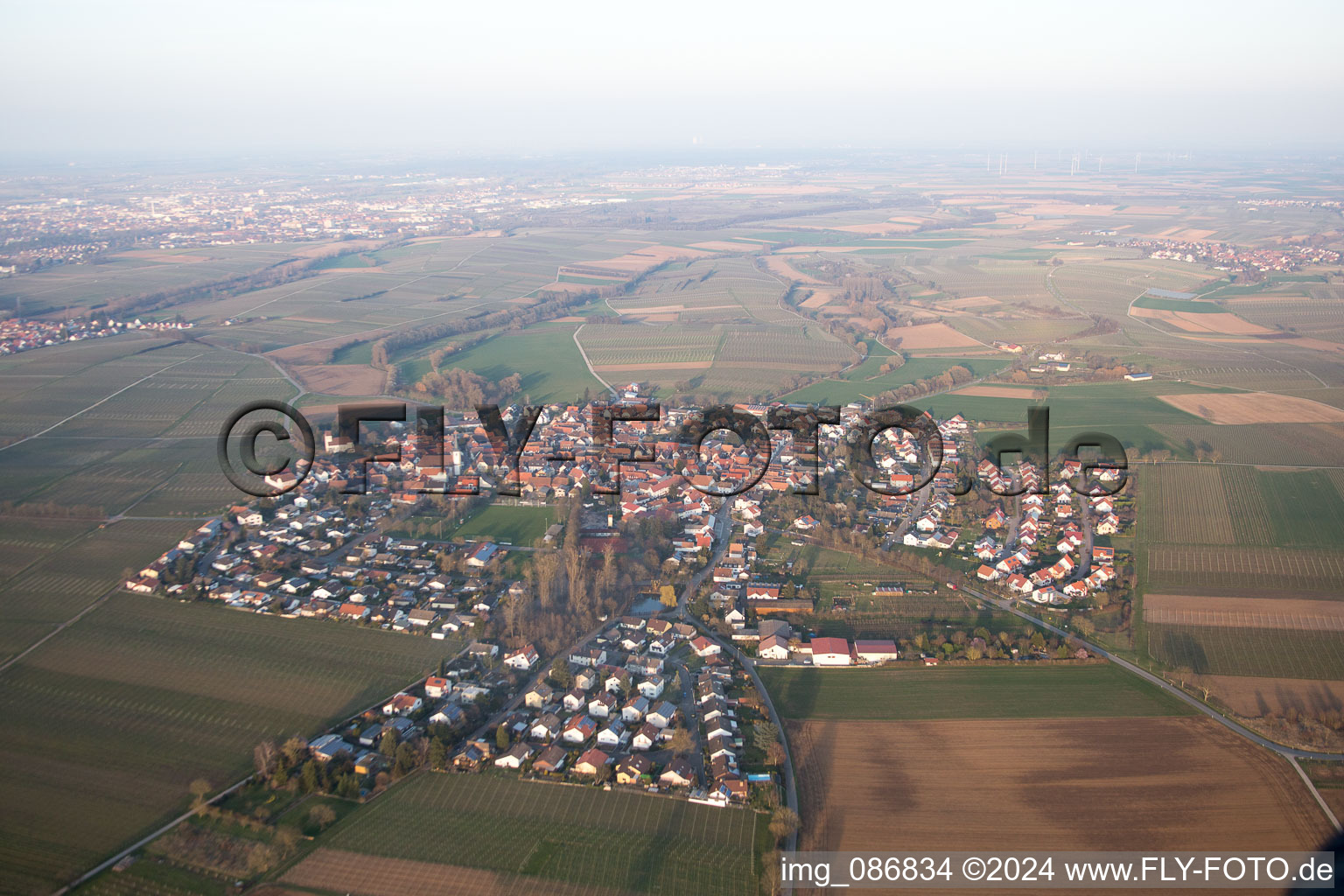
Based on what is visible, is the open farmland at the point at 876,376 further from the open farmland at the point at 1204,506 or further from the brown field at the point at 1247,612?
the brown field at the point at 1247,612

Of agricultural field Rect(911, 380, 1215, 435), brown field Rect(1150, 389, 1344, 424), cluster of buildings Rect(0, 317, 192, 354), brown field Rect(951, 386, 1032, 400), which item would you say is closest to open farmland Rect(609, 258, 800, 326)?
brown field Rect(951, 386, 1032, 400)

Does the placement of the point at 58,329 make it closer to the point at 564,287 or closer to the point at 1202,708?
the point at 564,287

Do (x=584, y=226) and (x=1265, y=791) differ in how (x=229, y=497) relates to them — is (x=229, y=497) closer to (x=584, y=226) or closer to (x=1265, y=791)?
(x=1265, y=791)

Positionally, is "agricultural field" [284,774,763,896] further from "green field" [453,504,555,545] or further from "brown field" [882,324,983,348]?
"brown field" [882,324,983,348]

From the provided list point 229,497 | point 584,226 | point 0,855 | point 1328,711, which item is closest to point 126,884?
point 0,855

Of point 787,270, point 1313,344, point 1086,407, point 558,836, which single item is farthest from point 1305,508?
point 787,270
